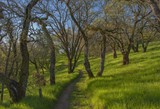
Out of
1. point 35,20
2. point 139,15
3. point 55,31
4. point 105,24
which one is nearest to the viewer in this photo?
point 35,20

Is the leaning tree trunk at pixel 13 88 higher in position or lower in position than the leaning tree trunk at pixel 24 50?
→ lower

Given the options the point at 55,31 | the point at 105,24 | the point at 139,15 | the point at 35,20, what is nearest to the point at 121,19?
the point at 139,15

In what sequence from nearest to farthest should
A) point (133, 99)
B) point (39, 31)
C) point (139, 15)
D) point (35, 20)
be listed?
point (133, 99) → point (39, 31) → point (35, 20) → point (139, 15)

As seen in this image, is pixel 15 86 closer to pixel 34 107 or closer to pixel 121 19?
pixel 34 107

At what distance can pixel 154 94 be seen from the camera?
32.5ft

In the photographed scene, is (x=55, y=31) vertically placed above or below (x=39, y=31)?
above

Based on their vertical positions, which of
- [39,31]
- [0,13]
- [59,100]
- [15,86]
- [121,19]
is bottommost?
[59,100]

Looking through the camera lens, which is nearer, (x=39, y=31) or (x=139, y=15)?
(x=39, y=31)

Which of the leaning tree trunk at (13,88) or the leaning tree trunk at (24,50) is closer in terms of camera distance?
the leaning tree trunk at (24,50)

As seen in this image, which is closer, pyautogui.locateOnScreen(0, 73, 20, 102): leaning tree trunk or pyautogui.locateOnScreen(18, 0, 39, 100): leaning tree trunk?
pyautogui.locateOnScreen(18, 0, 39, 100): leaning tree trunk

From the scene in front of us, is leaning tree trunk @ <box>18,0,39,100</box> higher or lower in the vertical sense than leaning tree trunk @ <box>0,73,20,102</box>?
higher

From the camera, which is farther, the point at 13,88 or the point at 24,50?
the point at 24,50

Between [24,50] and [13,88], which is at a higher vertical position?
[24,50]

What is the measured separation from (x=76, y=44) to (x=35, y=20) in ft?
104
